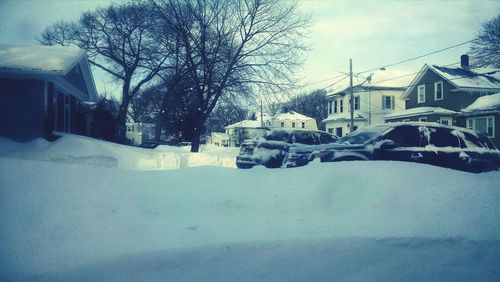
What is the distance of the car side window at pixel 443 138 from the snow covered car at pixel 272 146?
4143 mm

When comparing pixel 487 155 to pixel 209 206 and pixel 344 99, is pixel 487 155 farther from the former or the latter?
pixel 344 99

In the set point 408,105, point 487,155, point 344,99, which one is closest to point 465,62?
point 408,105

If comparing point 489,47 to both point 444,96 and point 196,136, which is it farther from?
point 196,136

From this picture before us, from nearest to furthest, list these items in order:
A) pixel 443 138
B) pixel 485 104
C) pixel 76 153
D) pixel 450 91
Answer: pixel 443 138 < pixel 76 153 < pixel 485 104 < pixel 450 91

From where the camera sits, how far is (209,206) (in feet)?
16.8

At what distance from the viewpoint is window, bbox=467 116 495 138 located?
26.1 meters

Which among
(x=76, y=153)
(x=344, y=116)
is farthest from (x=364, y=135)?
(x=344, y=116)

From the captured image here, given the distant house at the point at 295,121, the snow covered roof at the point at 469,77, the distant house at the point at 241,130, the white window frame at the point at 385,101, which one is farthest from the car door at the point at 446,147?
the distant house at the point at 295,121

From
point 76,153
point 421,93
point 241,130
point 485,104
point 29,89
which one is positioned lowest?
point 76,153

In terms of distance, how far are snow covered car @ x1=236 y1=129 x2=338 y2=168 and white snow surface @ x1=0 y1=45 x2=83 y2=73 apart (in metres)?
6.83

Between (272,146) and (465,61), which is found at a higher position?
(465,61)

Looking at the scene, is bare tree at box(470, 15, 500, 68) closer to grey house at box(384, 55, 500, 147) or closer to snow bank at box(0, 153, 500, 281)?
grey house at box(384, 55, 500, 147)

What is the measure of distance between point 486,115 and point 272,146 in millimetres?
23340

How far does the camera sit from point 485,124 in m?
26.6
